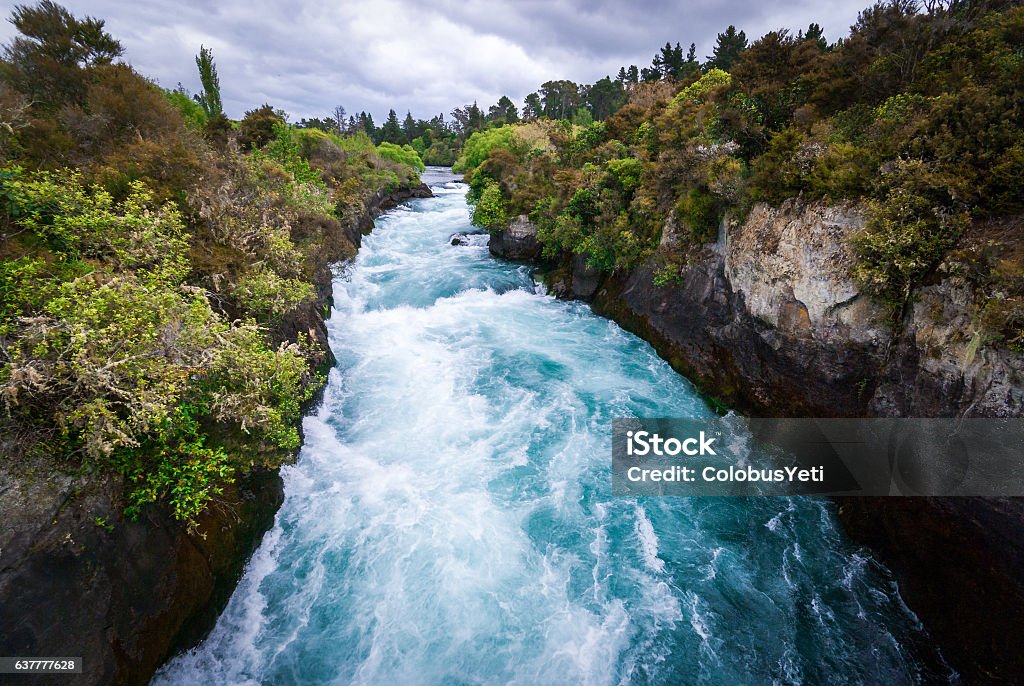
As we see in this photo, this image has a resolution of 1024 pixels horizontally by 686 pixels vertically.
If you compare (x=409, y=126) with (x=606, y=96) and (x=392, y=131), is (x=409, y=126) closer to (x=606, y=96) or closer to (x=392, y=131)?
(x=392, y=131)

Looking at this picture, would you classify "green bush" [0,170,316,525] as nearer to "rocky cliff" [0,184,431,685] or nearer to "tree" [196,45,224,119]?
"rocky cliff" [0,184,431,685]

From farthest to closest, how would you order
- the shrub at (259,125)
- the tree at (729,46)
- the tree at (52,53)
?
the tree at (729,46) → the shrub at (259,125) → the tree at (52,53)

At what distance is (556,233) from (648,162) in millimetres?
5426

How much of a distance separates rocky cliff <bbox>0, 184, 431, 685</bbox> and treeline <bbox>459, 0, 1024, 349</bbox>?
47.1 ft

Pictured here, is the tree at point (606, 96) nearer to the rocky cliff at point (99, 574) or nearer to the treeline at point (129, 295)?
the treeline at point (129, 295)

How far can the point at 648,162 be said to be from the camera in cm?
1842

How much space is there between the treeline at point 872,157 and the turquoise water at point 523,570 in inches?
226

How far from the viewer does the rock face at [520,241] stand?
27.1 metres

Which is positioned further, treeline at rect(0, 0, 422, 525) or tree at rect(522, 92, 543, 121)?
tree at rect(522, 92, 543, 121)

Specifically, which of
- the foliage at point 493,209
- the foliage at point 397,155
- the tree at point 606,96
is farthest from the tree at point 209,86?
the tree at point 606,96

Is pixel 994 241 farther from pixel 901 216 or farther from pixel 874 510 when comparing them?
pixel 874 510

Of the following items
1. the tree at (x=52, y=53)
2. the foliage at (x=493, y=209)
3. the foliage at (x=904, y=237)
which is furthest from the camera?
the foliage at (x=493, y=209)

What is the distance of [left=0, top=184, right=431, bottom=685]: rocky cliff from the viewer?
5.15 m

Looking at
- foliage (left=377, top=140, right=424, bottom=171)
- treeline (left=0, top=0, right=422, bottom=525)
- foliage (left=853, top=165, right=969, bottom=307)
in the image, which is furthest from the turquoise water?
foliage (left=377, top=140, right=424, bottom=171)
